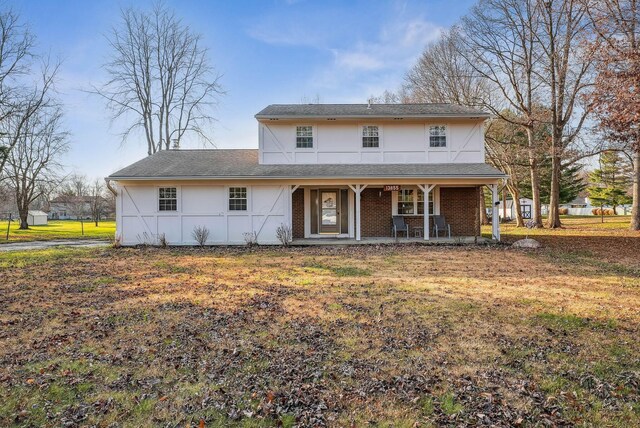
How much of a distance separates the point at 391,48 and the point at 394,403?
880 inches

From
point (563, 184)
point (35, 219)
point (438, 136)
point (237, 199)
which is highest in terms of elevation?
point (438, 136)

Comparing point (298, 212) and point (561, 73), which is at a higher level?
point (561, 73)

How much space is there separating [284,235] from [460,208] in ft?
25.7

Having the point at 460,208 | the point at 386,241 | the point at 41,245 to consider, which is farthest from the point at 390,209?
the point at 41,245

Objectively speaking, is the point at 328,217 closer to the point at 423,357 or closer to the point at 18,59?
Answer: the point at 423,357

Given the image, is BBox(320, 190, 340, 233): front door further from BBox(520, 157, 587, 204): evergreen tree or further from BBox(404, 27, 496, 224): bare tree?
BBox(520, 157, 587, 204): evergreen tree

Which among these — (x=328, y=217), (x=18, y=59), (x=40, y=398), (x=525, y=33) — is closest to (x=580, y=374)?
(x=40, y=398)

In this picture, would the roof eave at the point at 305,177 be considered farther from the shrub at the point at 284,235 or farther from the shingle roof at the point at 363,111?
the shingle roof at the point at 363,111

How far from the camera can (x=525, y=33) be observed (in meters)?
21.0

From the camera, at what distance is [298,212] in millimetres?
15648

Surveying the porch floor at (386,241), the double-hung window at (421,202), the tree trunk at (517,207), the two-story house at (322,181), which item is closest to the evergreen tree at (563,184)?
the tree trunk at (517,207)

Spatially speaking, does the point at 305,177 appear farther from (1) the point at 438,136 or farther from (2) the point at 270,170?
(1) the point at 438,136

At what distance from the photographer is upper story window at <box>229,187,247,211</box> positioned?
48.0 ft

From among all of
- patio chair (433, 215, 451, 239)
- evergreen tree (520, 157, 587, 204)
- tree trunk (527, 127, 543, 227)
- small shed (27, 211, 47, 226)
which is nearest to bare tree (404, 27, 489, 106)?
tree trunk (527, 127, 543, 227)
